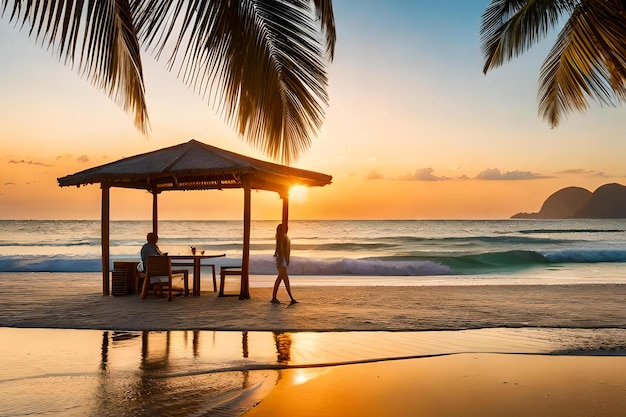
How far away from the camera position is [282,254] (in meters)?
11.5

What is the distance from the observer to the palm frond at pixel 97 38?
3848 millimetres

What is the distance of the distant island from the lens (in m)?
111

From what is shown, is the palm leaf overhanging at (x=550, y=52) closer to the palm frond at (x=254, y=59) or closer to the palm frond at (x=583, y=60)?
the palm frond at (x=583, y=60)

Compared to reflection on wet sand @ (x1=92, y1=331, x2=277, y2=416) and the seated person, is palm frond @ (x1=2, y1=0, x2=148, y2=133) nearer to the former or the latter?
reflection on wet sand @ (x1=92, y1=331, x2=277, y2=416)

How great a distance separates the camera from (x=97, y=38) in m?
4.29

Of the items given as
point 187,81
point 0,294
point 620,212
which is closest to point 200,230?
point 0,294

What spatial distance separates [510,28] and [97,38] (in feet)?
21.8

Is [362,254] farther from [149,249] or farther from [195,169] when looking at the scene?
[195,169]

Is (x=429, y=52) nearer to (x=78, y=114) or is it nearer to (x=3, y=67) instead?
(x=78, y=114)

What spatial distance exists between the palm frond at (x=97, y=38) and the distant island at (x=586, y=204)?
118 metres

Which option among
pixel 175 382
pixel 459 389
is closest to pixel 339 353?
pixel 459 389

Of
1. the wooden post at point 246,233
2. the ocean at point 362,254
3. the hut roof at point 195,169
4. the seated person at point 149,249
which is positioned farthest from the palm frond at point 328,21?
the ocean at point 362,254

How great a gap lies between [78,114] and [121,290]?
3944mm

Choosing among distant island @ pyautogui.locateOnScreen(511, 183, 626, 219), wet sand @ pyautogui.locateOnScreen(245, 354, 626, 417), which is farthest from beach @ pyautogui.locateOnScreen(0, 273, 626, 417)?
distant island @ pyautogui.locateOnScreen(511, 183, 626, 219)
